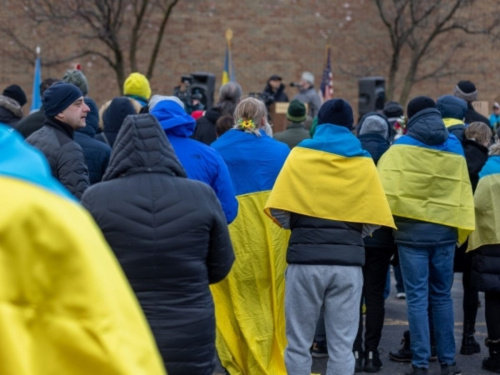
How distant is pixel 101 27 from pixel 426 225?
16727mm

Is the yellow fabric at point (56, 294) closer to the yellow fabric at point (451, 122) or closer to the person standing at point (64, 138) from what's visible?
the person standing at point (64, 138)

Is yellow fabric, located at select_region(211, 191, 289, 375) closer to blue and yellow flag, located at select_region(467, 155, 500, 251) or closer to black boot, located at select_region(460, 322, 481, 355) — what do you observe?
blue and yellow flag, located at select_region(467, 155, 500, 251)

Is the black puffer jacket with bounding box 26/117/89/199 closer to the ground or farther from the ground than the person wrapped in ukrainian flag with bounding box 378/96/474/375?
farther from the ground

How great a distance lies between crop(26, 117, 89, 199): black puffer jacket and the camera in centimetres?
567

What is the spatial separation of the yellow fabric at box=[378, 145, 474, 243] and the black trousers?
0.51 metres

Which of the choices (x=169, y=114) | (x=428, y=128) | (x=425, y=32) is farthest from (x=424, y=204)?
(x=425, y=32)

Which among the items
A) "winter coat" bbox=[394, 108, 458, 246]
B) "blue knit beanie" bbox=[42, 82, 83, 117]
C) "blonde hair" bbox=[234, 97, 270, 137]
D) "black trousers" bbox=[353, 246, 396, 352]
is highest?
"blue knit beanie" bbox=[42, 82, 83, 117]

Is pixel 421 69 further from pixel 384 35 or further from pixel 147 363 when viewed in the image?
pixel 147 363

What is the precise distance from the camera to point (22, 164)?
146cm

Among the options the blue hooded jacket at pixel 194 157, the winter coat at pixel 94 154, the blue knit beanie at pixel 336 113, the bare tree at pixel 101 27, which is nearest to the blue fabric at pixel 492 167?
the blue knit beanie at pixel 336 113

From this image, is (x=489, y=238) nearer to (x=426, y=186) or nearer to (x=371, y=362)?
(x=426, y=186)

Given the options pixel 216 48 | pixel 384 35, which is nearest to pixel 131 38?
pixel 216 48

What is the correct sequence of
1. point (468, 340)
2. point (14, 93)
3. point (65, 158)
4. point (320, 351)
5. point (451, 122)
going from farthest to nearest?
point (14, 93)
point (451, 122)
point (468, 340)
point (320, 351)
point (65, 158)

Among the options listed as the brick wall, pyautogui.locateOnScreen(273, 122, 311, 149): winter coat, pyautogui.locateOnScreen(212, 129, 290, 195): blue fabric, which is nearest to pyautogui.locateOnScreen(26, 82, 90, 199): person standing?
pyautogui.locateOnScreen(212, 129, 290, 195): blue fabric
